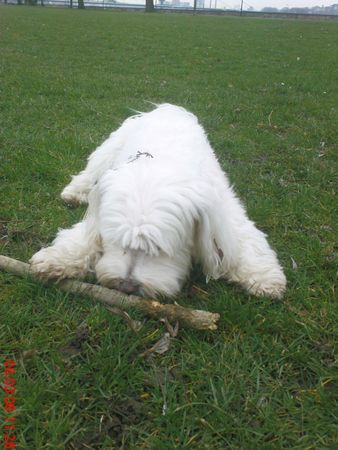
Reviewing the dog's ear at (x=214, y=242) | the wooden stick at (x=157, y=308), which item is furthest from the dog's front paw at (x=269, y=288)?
the wooden stick at (x=157, y=308)

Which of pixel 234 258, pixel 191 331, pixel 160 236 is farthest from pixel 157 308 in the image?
pixel 234 258

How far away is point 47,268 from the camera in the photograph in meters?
3.28

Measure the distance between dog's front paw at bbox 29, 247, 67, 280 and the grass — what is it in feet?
0.32

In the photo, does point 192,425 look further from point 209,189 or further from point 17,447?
point 209,189

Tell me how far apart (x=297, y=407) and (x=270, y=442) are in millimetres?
298

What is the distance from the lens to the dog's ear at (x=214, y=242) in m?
3.25

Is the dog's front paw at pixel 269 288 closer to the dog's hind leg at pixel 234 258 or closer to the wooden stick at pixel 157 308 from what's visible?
the dog's hind leg at pixel 234 258

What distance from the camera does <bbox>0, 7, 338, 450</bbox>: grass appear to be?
229 cm

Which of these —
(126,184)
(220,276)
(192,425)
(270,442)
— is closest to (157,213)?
(126,184)

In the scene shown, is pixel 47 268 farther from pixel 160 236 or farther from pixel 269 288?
pixel 269 288

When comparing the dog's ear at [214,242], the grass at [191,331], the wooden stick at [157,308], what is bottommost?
the grass at [191,331]

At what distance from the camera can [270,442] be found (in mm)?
2215

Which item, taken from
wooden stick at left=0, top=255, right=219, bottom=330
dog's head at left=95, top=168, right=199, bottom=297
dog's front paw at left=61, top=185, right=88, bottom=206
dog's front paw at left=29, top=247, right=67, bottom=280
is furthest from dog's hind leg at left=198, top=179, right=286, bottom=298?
dog's front paw at left=61, top=185, right=88, bottom=206

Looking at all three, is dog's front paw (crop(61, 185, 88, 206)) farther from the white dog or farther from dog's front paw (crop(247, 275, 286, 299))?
dog's front paw (crop(247, 275, 286, 299))
